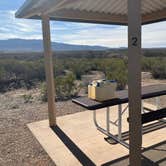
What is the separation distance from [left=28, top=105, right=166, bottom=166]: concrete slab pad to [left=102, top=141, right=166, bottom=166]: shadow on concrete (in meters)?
0.11

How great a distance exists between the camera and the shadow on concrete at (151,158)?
351 cm

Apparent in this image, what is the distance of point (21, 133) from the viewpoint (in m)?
5.02

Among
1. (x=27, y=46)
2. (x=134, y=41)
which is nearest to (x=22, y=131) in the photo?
(x=134, y=41)

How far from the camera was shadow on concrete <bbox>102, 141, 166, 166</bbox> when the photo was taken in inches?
138

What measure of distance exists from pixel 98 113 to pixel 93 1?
9.00 ft

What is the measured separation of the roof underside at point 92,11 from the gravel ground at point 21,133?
7.87 feet

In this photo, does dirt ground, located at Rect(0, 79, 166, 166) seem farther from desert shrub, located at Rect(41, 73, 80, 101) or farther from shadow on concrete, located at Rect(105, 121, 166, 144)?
shadow on concrete, located at Rect(105, 121, 166, 144)

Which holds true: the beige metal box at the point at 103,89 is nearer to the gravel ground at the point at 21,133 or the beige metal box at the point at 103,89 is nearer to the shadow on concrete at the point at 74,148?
the shadow on concrete at the point at 74,148

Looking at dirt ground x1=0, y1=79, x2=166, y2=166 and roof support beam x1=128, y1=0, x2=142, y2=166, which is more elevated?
roof support beam x1=128, y1=0, x2=142, y2=166

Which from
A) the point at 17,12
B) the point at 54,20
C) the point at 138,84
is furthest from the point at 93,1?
the point at 138,84

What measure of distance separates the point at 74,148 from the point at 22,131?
1488mm

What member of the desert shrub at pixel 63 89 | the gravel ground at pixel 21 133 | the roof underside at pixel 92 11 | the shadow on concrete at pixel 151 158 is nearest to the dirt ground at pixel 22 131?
the gravel ground at pixel 21 133

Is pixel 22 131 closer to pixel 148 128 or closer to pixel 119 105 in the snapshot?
pixel 119 105

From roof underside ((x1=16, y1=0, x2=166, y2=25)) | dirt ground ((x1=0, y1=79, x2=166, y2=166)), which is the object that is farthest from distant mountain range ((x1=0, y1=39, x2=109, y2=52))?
roof underside ((x1=16, y1=0, x2=166, y2=25))
